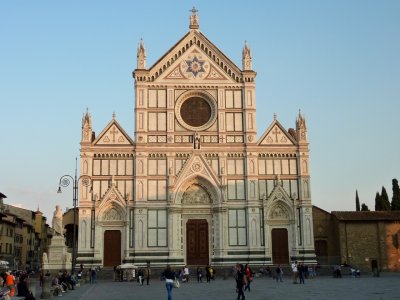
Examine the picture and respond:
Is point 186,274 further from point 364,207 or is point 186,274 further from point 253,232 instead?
point 364,207

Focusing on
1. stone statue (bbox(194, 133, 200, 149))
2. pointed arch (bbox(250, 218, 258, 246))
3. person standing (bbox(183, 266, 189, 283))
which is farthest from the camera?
stone statue (bbox(194, 133, 200, 149))

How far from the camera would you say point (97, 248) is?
143 feet

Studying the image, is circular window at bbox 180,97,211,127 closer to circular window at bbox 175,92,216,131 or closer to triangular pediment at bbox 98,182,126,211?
circular window at bbox 175,92,216,131

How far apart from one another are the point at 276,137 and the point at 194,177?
789 centimetres

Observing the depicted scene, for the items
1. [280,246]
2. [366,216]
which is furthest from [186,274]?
[366,216]

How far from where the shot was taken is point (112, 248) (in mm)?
43969

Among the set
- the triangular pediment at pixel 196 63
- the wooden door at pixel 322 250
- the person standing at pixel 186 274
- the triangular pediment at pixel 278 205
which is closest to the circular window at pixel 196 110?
the triangular pediment at pixel 196 63

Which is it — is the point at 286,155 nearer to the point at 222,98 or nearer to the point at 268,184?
the point at 268,184

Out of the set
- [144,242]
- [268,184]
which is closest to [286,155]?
[268,184]

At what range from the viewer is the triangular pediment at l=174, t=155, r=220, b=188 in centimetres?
4509

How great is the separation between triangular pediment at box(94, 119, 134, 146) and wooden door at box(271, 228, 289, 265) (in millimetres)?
14362

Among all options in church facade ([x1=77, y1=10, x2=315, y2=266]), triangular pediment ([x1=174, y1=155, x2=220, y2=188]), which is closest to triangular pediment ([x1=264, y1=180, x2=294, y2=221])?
church facade ([x1=77, y1=10, x2=315, y2=266])

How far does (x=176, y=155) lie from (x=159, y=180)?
2.54 metres

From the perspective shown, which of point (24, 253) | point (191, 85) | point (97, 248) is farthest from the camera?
point (24, 253)
